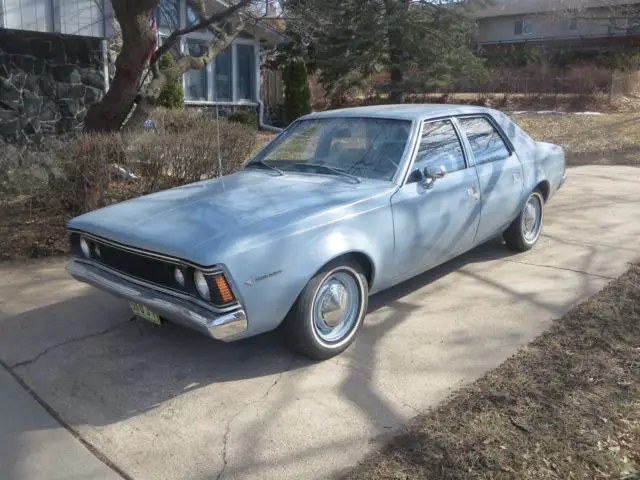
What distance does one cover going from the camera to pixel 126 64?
7980 mm

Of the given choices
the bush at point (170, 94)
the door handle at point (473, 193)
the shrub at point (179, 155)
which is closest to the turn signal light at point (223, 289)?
the door handle at point (473, 193)

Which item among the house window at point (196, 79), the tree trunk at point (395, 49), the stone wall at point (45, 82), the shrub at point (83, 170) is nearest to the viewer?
the shrub at point (83, 170)

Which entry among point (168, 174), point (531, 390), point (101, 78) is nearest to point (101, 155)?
point (168, 174)

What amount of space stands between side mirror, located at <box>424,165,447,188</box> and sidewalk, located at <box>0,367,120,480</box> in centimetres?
291

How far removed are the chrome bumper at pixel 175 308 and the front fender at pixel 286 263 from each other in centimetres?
11

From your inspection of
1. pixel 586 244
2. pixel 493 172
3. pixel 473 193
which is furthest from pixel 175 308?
pixel 586 244

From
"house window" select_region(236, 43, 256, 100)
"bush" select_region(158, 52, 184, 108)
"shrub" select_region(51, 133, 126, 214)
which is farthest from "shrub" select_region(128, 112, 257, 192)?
"house window" select_region(236, 43, 256, 100)

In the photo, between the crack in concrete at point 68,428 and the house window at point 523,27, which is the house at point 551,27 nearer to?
the house window at point 523,27

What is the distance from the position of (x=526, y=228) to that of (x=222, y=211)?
3577 mm

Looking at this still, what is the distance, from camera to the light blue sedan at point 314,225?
11.7 ft

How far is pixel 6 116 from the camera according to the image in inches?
431

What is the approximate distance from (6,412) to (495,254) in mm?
4625

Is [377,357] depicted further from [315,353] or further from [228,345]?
[228,345]

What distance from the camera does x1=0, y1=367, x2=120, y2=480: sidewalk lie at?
9.78 feet
